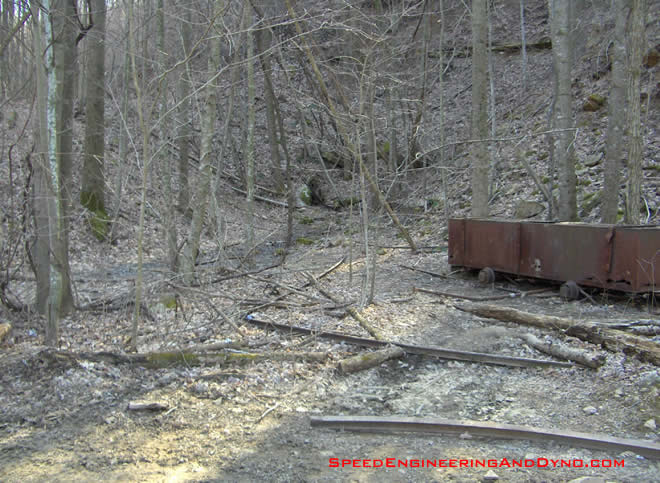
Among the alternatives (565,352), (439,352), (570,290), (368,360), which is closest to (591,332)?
(565,352)

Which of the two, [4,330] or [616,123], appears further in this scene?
[616,123]

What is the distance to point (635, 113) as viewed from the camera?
11.2 metres

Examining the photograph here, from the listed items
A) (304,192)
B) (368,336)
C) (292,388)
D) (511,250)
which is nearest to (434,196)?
(304,192)

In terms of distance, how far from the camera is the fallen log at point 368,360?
634 cm

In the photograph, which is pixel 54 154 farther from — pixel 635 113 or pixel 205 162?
pixel 635 113

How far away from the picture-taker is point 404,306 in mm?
9477

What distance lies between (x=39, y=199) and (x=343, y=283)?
6217 millimetres

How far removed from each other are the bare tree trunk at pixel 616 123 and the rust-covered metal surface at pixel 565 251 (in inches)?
114

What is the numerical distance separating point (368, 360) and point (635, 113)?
27.5 feet

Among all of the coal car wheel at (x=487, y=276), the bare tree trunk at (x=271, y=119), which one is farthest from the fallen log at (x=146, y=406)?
the bare tree trunk at (x=271, y=119)

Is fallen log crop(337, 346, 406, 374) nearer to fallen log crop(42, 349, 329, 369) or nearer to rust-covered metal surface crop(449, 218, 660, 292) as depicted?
fallen log crop(42, 349, 329, 369)

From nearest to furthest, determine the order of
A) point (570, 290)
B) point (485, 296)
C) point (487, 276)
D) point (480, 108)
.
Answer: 1. point (570, 290)
2. point (485, 296)
3. point (487, 276)
4. point (480, 108)

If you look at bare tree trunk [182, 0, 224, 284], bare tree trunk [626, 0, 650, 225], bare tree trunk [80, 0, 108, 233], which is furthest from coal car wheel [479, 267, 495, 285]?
bare tree trunk [80, 0, 108, 233]

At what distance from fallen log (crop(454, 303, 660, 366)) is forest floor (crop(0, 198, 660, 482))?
119 mm
